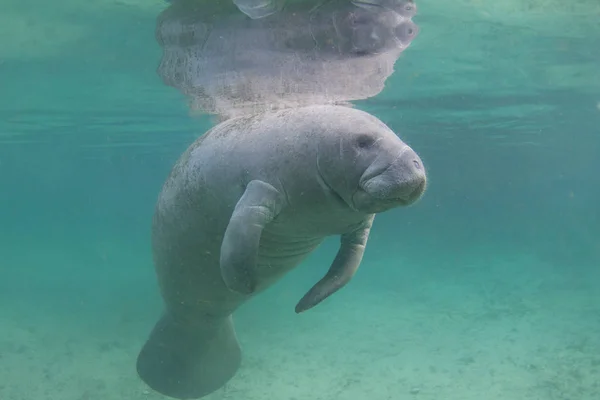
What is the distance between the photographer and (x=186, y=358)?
19.2ft

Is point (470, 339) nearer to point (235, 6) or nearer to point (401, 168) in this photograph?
point (235, 6)

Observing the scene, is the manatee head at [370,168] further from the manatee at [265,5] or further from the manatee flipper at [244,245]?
the manatee at [265,5]

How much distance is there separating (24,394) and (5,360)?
216 cm

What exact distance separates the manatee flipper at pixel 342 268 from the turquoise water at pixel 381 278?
5.33 m

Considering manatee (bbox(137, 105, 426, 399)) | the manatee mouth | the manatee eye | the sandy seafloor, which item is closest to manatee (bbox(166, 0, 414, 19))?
manatee (bbox(137, 105, 426, 399))

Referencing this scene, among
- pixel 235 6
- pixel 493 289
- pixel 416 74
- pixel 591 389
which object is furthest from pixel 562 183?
pixel 235 6

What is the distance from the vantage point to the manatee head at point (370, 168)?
3000 millimetres

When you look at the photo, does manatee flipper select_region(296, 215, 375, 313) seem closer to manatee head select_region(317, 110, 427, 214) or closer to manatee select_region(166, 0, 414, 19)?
manatee head select_region(317, 110, 427, 214)

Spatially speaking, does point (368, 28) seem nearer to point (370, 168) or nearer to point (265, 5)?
point (265, 5)

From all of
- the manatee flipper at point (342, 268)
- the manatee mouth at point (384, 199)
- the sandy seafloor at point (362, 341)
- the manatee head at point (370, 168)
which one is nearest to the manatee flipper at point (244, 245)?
the manatee head at point (370, 168)

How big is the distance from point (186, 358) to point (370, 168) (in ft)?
12.0

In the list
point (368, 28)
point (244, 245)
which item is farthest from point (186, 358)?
point (368, 28)

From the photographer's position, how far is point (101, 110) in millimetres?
18594

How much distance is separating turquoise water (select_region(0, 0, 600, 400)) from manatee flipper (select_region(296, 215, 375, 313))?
5.33 metres
